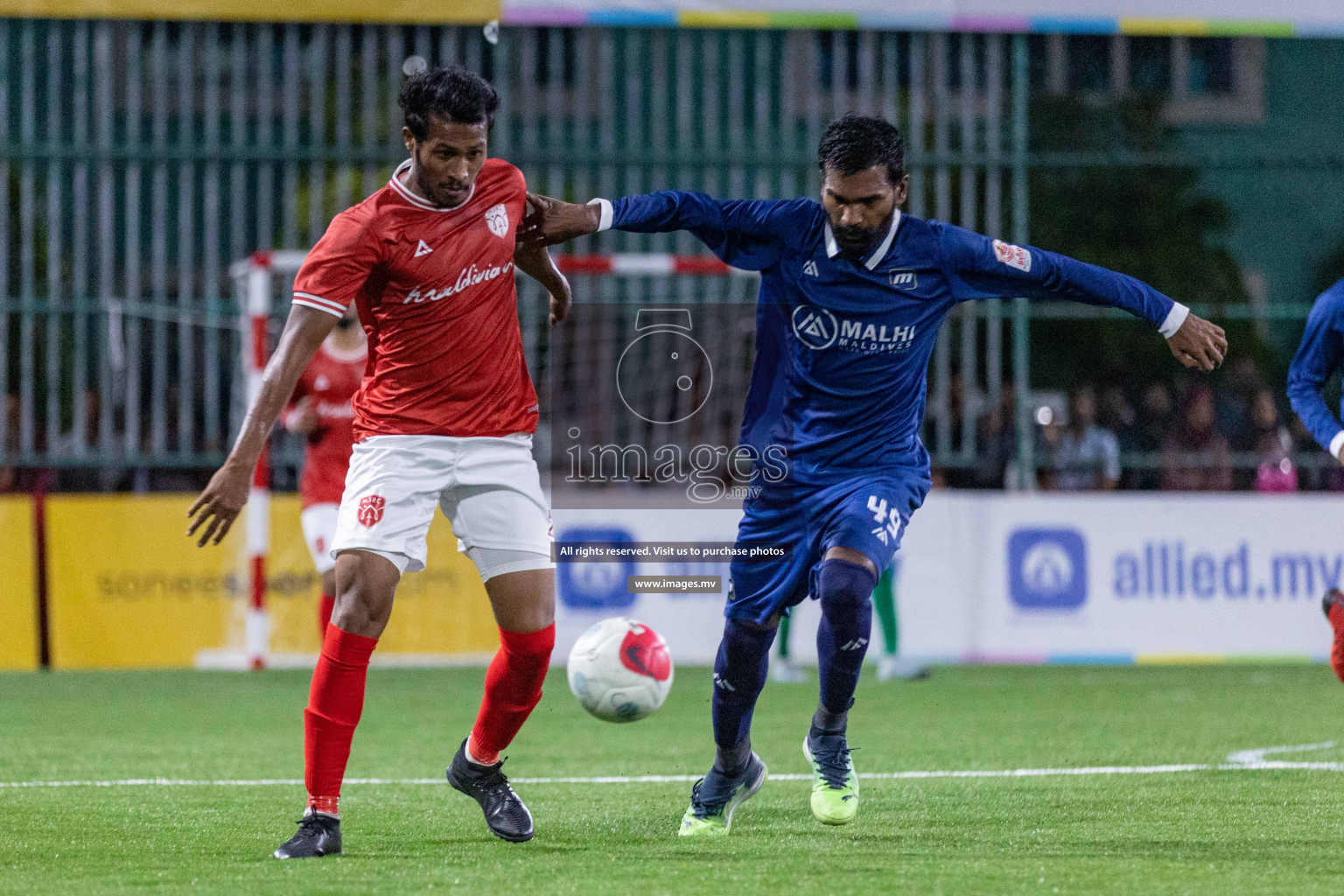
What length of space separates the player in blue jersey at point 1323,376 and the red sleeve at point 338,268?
3808 mm

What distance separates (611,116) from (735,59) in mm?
1012

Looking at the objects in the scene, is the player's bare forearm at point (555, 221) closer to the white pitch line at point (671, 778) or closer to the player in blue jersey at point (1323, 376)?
the white pitch line at point (671, 778)

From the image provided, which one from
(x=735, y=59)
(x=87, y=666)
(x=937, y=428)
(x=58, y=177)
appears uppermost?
(x=735, y=59)

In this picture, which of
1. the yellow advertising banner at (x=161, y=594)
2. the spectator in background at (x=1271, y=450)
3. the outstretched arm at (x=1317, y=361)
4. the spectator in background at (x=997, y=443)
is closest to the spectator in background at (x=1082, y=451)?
the spectator in background at (x=997, y=443)

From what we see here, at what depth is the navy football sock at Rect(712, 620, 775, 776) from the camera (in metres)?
5.33

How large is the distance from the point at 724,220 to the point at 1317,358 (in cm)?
289

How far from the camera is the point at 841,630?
5.14 metres

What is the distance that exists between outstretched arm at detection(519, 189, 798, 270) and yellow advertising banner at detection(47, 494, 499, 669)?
6.58m

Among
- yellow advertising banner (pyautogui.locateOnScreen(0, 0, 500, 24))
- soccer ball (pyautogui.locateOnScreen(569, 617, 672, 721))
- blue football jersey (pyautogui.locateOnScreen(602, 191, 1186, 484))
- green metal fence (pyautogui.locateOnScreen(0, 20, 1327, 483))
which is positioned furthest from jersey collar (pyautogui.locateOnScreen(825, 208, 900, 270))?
green metal fence (pyautogui.locateOnScreen(0, 20, 1327, 483))

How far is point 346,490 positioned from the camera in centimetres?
512

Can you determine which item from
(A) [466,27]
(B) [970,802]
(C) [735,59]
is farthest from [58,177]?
(B) [970,802]

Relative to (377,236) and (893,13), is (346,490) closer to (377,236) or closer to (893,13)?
(377,236)

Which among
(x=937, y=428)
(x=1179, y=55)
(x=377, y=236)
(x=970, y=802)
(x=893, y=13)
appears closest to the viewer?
(x=377, y=236)

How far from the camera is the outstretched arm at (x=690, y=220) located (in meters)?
5.25
